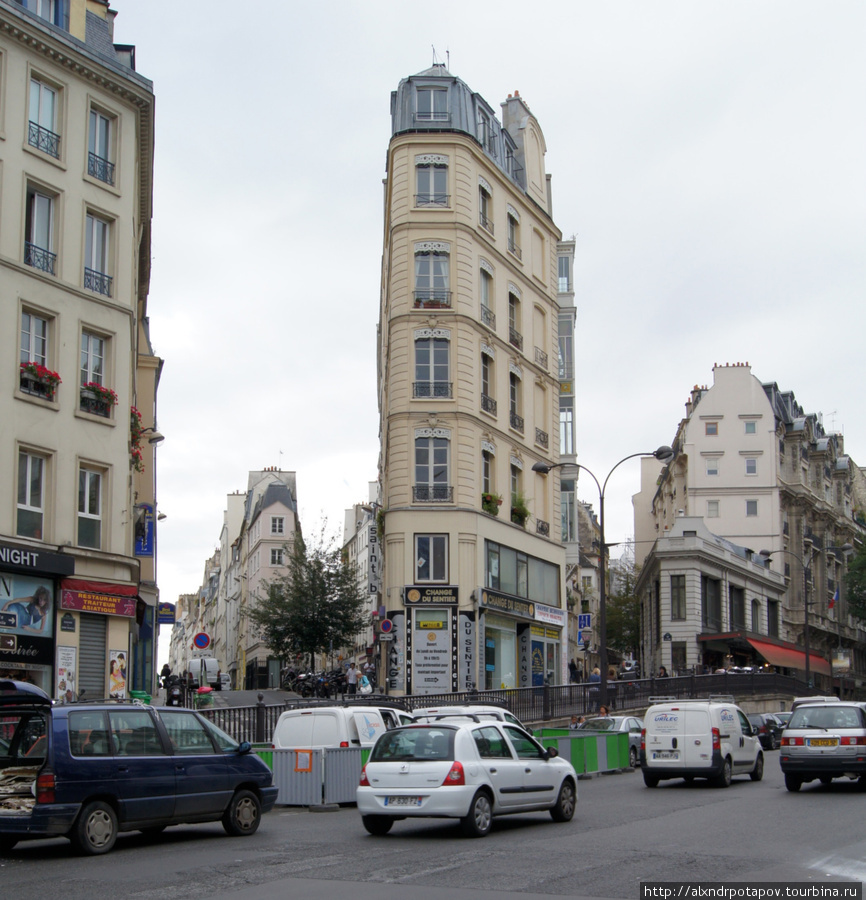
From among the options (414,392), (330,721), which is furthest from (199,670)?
(330,721)

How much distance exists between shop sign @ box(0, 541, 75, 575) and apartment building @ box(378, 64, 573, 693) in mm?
14355

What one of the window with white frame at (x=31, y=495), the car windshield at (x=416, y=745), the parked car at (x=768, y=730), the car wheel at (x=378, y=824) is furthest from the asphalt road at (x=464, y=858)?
the parked car at (x=768, y=730)

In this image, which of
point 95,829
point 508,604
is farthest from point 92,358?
point 508,604

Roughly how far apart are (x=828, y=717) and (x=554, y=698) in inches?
612

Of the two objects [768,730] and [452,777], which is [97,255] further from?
[768,730]

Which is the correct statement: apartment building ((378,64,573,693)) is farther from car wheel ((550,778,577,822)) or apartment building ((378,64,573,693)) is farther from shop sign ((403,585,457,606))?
car wheel ((550,778,577,822))

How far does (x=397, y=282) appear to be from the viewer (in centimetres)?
4341

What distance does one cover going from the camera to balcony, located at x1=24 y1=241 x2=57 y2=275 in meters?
26.9

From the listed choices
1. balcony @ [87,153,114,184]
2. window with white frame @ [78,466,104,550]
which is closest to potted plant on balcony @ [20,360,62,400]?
window with white frame @ [78,466,104,550]

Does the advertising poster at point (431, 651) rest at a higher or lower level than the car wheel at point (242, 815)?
higher

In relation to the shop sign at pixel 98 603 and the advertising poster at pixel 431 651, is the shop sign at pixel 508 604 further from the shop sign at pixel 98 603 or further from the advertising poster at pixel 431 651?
the shop sign at pixel 98 603

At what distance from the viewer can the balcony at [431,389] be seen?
138 ft

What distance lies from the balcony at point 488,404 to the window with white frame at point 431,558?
5.51 metres

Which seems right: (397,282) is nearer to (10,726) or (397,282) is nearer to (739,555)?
(10,726)
